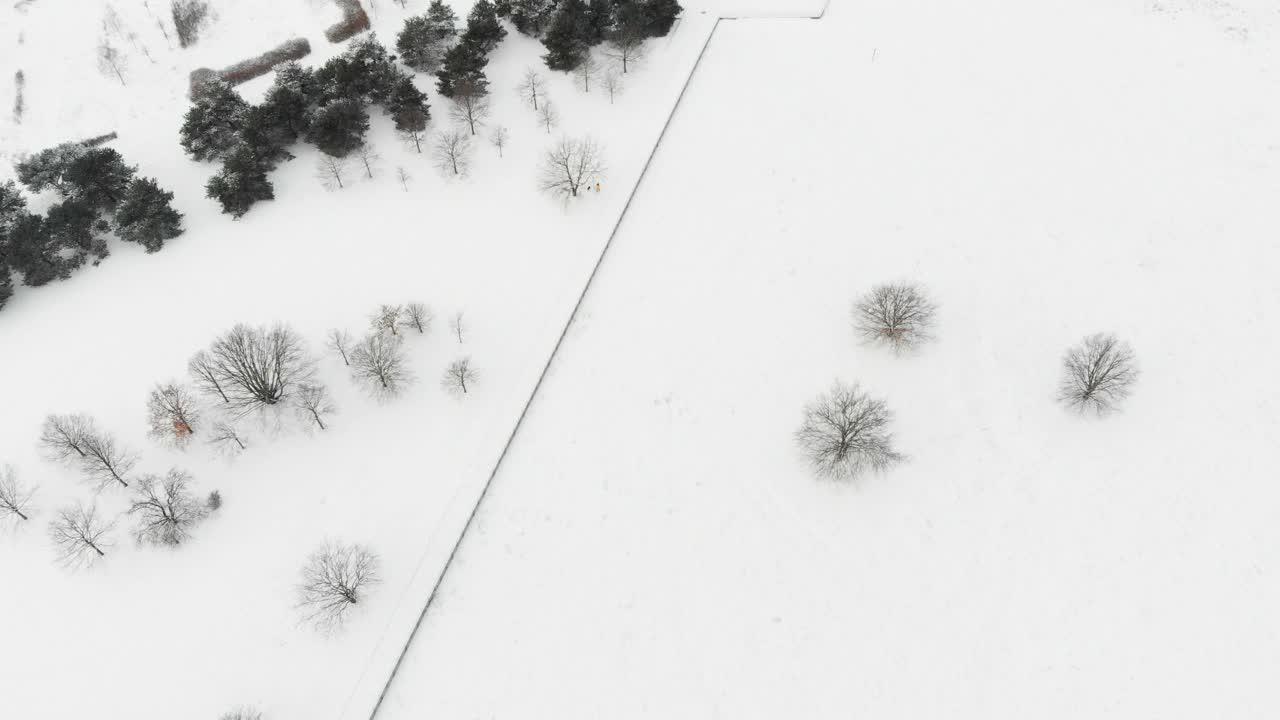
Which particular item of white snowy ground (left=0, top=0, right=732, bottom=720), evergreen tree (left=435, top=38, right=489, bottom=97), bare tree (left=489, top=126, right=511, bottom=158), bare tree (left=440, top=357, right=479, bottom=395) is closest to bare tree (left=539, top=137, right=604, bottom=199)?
white snowy ground (left=0, top=0, right=732, bottom=720)

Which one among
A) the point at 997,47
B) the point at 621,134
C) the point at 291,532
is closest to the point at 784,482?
the point at 291,532

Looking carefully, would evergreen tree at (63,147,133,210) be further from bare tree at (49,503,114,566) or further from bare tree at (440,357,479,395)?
bare tree at (440,357,479,395)

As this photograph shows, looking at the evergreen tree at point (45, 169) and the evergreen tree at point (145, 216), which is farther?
the evergreen tree at point (45, 169)

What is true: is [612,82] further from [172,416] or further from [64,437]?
[64,437]

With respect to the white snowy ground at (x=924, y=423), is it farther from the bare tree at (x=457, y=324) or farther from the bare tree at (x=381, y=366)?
the bare tree at (x=381, y=366)

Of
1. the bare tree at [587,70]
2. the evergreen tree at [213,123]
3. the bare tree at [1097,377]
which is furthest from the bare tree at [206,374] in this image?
the bare tree at [1097,377]

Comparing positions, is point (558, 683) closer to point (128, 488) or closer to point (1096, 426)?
point (128, 488)
